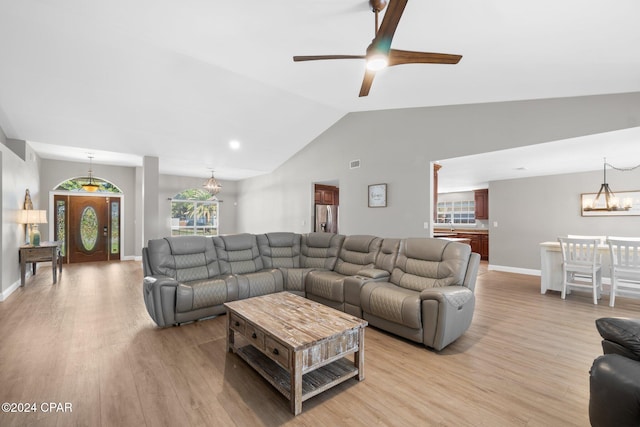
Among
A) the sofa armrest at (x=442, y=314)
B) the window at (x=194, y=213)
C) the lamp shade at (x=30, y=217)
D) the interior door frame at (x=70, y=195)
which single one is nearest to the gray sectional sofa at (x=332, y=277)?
the sofa armrest at (x=442, y=314)

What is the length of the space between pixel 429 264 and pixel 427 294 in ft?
2.13

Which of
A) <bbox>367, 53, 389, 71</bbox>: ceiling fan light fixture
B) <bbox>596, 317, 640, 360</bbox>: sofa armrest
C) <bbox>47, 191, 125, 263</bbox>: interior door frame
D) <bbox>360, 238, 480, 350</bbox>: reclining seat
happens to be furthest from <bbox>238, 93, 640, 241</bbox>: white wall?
<bbox>47, 191, 125, 263</bbox>: interior door frame

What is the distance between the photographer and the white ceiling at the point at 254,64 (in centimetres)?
228

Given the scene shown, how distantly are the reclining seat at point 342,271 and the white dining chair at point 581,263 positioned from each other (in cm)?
313

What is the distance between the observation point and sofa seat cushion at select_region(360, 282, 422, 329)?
277 centimetres

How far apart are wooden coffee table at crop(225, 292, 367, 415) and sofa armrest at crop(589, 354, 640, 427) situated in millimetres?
1321

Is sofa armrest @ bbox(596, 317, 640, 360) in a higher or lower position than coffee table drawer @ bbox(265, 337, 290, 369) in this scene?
higher

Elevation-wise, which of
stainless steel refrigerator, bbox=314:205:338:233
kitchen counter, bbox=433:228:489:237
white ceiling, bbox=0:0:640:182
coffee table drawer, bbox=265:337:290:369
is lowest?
coffee table drawer, bbox=265:337:290:369

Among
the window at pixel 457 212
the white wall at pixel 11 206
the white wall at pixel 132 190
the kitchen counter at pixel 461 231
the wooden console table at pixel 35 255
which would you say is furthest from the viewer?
the window at pixel 457 212

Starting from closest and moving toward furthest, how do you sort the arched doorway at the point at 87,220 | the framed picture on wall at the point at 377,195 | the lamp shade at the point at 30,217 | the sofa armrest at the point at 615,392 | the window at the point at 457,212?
the sofa armrest at the point at 615,392 → the lamp shade at the point at 30,217 → the framed picture on wall at the point at 377,195 → the arched doorway at the point at 87,220 → the window at the point at 457,212

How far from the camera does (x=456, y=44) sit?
2.58 meters

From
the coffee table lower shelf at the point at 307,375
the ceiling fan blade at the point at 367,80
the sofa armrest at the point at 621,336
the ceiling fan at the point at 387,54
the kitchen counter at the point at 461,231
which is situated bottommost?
the coffee table lower shelf at the point at 307,375

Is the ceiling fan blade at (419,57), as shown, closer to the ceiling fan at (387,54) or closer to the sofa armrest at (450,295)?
the ceiling fan at (387,54)

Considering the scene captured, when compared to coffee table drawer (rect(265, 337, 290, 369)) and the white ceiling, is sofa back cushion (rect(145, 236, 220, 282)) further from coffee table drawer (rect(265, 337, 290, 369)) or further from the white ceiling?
the white ceiling
